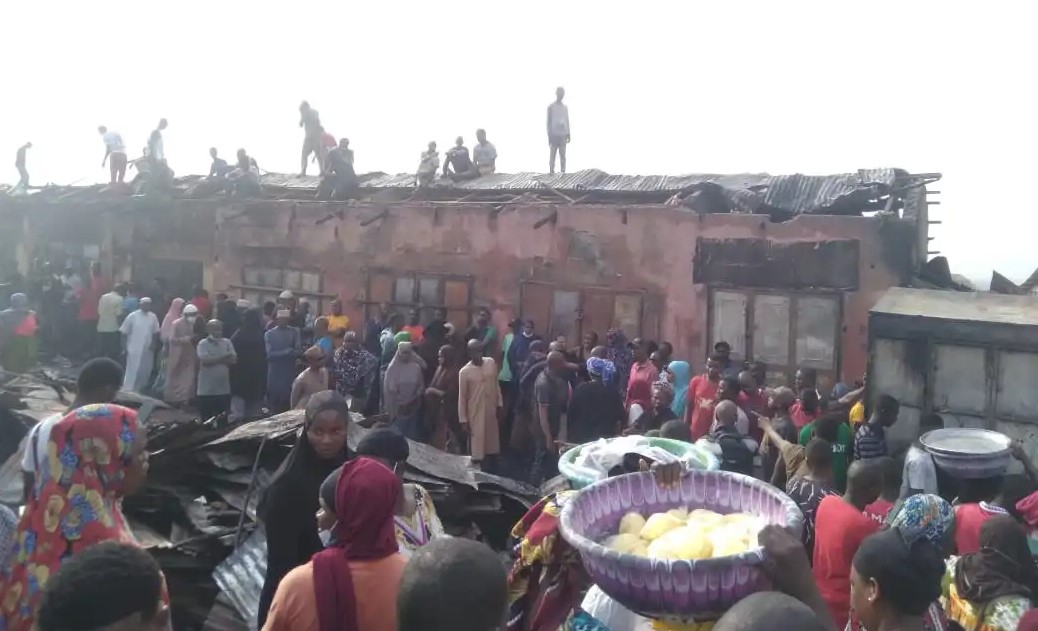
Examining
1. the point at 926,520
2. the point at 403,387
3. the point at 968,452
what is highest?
the point at 926,520

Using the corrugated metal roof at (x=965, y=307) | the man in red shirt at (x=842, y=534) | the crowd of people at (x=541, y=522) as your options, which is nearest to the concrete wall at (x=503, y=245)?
the corrugated metal roof at (x=965, y=307)

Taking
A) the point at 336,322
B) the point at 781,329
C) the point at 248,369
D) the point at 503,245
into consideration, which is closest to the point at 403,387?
A: the point at 248,369

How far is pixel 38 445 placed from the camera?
11.7 ft

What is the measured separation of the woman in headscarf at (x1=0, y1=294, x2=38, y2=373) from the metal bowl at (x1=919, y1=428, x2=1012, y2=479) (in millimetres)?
11164

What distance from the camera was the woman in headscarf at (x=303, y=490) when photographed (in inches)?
138

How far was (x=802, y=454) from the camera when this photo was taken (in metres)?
5.46

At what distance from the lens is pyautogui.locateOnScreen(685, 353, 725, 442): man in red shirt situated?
7.46 m

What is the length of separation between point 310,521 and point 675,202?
8.55 m

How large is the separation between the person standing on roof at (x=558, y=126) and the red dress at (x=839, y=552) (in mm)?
11824

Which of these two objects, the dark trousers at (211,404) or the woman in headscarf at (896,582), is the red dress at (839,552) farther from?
the dark trousers at (211,404)

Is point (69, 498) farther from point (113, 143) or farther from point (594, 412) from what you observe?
point (113, 143)

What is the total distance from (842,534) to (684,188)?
840 centimetres

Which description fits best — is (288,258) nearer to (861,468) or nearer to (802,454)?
(802,454)

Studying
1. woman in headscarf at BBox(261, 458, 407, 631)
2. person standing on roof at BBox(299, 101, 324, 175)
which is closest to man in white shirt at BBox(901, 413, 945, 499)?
woman in headscarf at BBox(261, 458, 407, 631)
